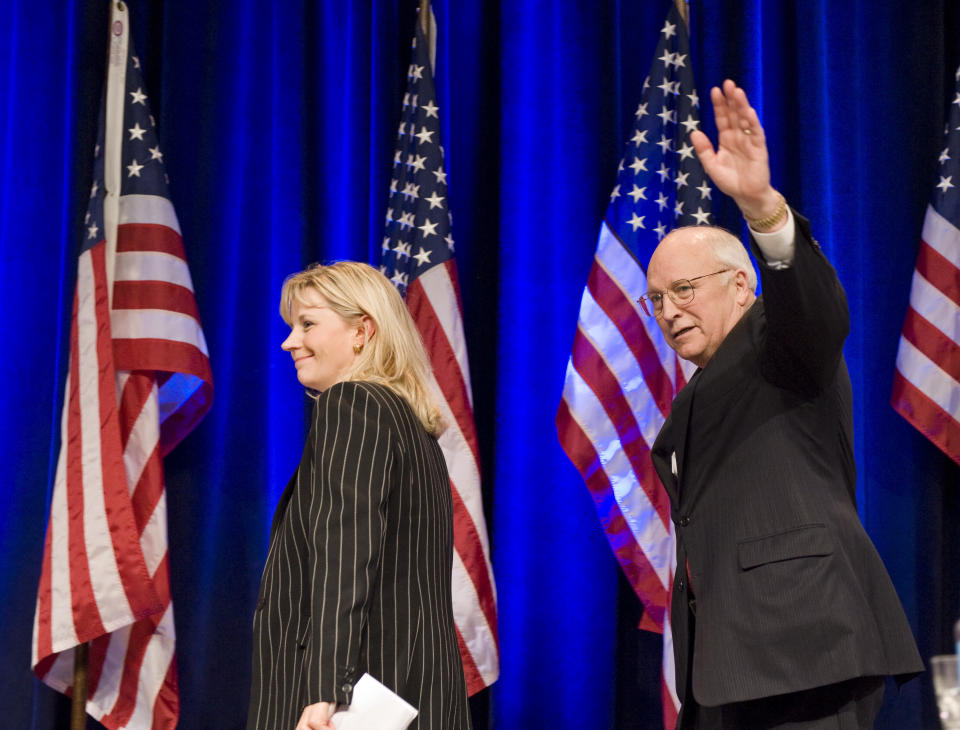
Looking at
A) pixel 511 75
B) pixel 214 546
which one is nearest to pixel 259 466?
pixel 214 546

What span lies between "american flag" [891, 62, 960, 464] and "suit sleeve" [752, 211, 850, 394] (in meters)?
2.13

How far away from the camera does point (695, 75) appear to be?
14.1ft

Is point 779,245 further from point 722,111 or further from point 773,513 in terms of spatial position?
point 773,513

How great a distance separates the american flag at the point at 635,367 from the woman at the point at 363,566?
163 centimetres

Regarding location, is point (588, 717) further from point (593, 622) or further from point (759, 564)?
point (759, 564)

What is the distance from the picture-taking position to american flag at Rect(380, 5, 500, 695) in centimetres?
374

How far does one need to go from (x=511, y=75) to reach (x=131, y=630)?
2.55 m

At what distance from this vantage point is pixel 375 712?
1770mm

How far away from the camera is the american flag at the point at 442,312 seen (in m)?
3.74

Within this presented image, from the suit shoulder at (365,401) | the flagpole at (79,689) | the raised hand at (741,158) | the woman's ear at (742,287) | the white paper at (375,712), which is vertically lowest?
the flagpole at (79,689)

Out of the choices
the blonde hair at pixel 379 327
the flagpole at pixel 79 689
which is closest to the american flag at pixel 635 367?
the blonde hair at pixel 379 327

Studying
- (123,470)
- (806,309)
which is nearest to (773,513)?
(806,309)

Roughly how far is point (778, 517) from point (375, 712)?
76 centimetres

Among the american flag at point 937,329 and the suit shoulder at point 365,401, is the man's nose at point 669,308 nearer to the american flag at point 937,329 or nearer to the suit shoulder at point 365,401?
the suit shoulder at point 365,401
